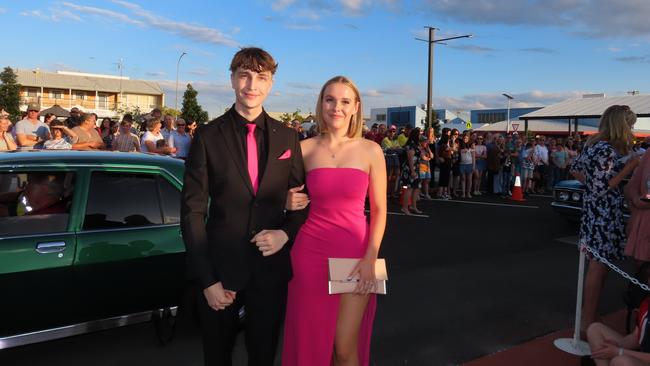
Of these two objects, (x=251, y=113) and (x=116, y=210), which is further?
(x=116, y=210)

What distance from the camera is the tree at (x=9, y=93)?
151 ft

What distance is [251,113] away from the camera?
207 cm

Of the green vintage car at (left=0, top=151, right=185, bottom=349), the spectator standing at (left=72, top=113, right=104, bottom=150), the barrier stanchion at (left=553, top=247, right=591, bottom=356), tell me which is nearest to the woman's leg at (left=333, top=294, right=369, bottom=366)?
the green vintage car at (left=0, top=151, right=185, bottom=349)

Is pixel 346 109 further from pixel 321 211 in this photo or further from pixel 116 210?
pixel 116 210

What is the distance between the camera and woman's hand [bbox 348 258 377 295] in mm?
2328

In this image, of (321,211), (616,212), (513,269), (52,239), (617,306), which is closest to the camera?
(321,211)

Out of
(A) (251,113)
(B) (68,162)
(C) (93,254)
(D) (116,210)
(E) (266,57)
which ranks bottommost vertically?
(C) (93,254)

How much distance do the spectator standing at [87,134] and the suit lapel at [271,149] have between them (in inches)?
253

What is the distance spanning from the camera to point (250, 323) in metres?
2.14

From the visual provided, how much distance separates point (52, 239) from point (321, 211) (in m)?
1.89

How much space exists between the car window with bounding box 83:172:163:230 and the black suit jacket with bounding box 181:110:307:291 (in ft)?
5.58

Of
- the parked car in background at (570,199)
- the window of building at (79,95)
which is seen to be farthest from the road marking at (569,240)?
the window of building at (79,95)

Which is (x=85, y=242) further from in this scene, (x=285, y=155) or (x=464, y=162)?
(x=464, y=162)

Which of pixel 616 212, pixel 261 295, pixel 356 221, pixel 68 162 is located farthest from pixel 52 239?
pixel 616 212
